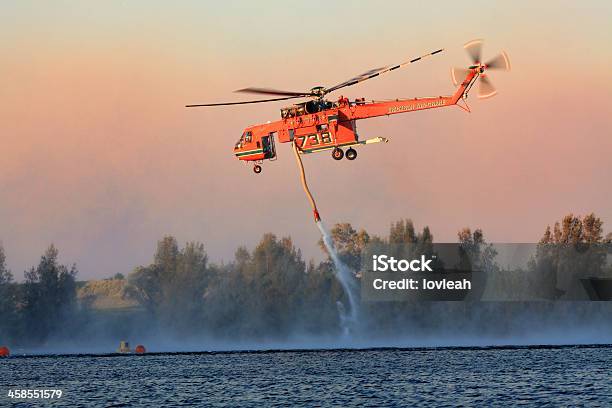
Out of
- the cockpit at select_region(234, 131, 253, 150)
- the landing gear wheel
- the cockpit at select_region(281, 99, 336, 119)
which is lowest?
the landing gear wheel

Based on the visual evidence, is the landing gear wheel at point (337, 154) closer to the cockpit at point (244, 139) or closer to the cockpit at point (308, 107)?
the cockpit at point (308, 107)

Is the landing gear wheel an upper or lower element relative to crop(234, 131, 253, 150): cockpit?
lower

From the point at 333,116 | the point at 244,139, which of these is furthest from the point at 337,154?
the point at 244,139

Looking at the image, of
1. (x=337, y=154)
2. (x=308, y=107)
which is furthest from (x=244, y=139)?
(x=337, y=154)

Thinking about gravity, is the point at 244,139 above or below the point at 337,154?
above

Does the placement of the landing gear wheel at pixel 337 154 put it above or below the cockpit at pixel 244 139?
below

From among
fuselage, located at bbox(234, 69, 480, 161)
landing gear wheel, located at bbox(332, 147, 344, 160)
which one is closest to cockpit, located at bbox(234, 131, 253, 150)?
fuselage, located at bbox(234, 69, 480, 161)

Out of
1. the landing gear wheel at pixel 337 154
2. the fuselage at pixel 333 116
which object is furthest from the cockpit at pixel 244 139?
the landing gear wheel at pixel 337 154

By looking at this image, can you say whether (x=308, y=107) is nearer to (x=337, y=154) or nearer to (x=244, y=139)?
(x=337, y=154)

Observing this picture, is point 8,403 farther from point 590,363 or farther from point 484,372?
point 590,363

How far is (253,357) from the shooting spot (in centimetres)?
19300

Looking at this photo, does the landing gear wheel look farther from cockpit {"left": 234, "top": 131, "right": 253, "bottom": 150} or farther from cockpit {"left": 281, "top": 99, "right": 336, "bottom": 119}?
cockpit {"left": 234, "top": 131, "right": 253, "bottom": 150}

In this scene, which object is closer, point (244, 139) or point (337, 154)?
point (337, 154)

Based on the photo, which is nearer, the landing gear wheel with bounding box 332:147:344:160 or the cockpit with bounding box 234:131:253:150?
the landing gear wheel with bounding box 332:147:344:160
